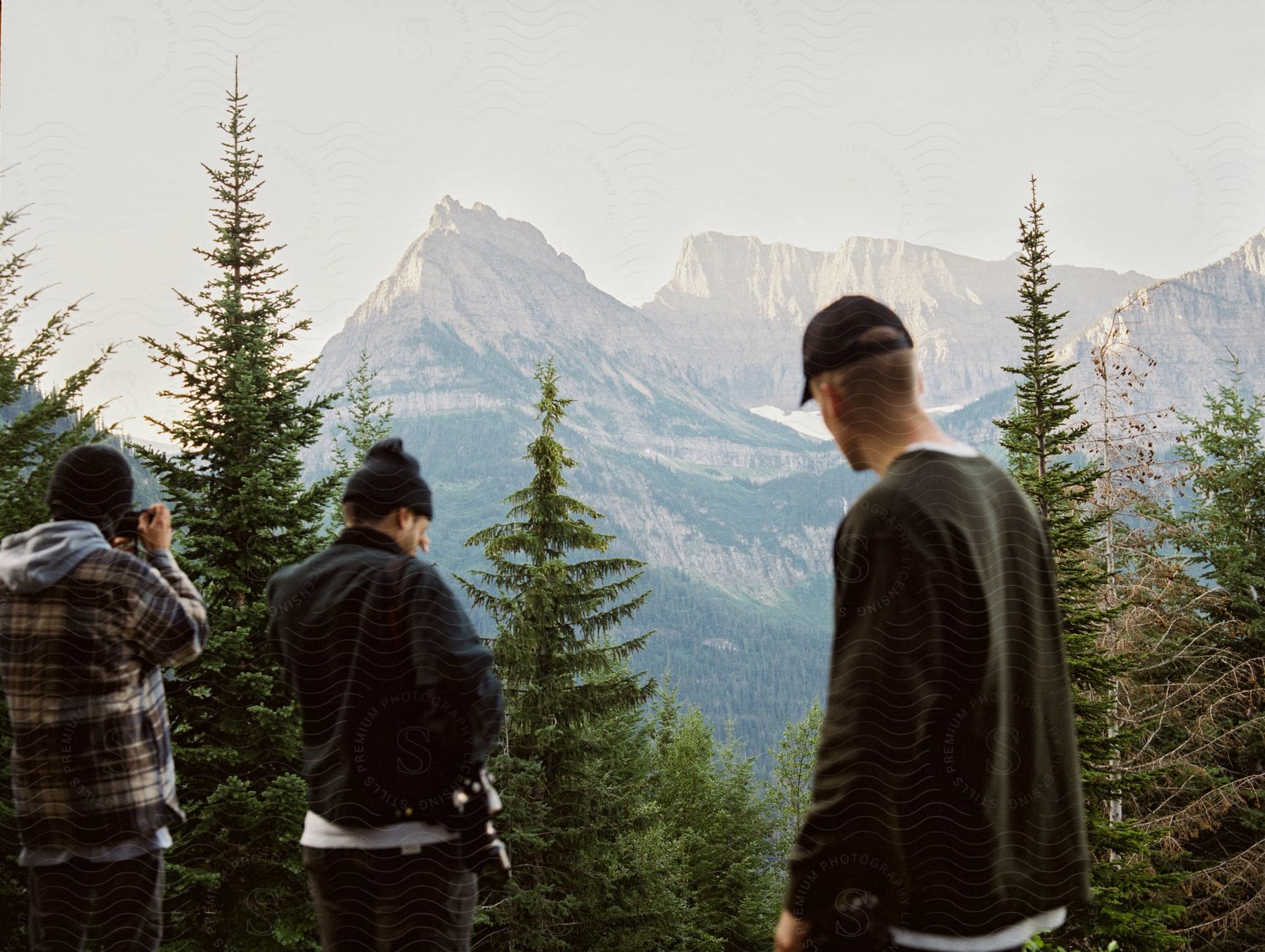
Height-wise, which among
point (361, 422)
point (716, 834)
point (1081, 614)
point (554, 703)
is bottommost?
point (716, 834)

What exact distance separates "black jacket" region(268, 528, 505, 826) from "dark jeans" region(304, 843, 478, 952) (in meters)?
0.12

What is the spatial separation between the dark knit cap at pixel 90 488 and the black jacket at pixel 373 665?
0.85 metres

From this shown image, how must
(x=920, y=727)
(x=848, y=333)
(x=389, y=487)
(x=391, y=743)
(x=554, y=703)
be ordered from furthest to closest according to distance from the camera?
(x=554, y=703) → (x=389, y=487) → (x=391, y=743) → (x=848, y=333) → (x=920, y=727)

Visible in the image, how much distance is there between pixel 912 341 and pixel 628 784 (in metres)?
18.5

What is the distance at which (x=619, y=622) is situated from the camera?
58.3ft

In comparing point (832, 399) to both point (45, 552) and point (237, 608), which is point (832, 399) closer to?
point (45, 552)

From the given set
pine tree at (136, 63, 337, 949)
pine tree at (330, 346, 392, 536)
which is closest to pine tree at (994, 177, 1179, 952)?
pine tree at (136, 63, 337, 949)

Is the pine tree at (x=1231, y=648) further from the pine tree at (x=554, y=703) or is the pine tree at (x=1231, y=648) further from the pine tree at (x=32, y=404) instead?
the pine tree at (x=32, y=404)

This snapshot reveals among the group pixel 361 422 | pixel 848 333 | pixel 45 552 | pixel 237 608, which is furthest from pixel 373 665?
pixel 361 422

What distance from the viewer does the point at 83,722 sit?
9.48ft

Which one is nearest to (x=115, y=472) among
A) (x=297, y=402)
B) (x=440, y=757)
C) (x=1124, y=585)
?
(x=440, y=757)

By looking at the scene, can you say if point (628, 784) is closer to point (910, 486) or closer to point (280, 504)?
point (280, 504)

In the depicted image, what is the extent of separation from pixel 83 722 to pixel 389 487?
1192mm

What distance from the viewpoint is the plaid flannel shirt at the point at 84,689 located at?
288cm
